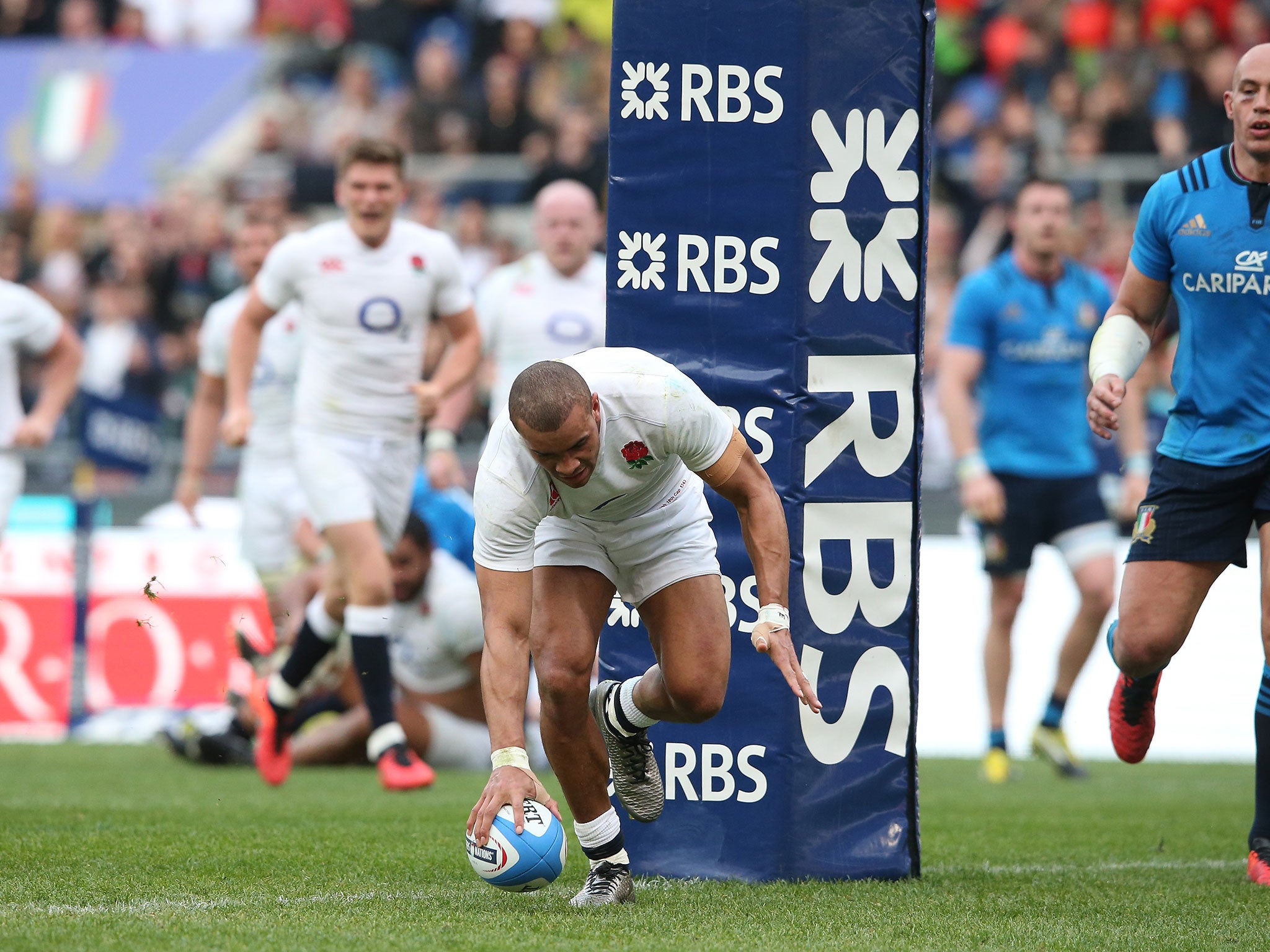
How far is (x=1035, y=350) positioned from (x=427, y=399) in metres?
3.59

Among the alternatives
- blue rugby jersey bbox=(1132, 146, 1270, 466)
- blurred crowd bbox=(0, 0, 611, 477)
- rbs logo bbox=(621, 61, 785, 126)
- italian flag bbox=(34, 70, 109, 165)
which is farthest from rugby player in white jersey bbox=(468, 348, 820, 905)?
italian flag bbox=(34, 70, 109, 165)

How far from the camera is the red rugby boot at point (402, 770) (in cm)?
805

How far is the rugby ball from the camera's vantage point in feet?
15.2

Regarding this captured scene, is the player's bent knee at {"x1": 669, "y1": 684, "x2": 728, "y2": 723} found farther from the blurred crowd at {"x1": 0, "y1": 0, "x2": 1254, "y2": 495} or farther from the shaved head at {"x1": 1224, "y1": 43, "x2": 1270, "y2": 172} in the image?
the blurred crowd at {"x1": 0, "y1": 0, "x2": 1254, "y2": 495}

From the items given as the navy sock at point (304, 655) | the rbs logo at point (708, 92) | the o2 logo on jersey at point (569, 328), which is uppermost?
the rbs logo at point (708, 92)

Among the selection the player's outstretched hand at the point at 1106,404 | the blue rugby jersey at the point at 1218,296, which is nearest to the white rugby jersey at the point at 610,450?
the player's outstretched hand at the point at 1106,404

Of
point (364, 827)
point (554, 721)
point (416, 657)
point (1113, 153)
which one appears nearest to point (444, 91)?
point (1113, 153)

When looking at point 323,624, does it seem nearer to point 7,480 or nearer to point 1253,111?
point 7,480

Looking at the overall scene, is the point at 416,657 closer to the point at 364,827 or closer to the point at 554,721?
the point at 364,827

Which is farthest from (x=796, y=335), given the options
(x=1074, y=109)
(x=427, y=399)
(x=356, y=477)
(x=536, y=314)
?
(x=1074, y=109)

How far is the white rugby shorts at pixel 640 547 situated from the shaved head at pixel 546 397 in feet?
2.23

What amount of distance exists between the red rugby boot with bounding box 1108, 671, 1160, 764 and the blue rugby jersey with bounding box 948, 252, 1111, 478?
3.58 meters

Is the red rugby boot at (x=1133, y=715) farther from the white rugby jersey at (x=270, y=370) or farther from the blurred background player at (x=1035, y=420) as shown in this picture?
the white rugby jersey at (x=270, y=370)

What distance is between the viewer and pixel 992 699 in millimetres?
9719
